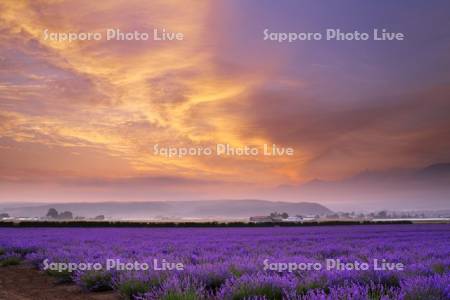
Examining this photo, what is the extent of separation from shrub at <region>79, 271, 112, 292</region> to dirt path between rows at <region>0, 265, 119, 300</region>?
0.14m

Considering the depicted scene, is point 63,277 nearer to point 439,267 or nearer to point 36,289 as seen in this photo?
point 36,289

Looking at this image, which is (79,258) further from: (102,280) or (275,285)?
(275,285)

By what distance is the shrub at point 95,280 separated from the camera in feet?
26.6

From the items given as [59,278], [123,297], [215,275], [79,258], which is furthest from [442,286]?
[79,258]

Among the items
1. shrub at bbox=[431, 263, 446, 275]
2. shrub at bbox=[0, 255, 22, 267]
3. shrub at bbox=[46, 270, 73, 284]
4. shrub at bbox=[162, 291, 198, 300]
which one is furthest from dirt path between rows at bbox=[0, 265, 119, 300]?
shrub at bbox=[431, 263, 446, 275]

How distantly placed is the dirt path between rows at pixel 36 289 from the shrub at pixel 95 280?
0.48 feet

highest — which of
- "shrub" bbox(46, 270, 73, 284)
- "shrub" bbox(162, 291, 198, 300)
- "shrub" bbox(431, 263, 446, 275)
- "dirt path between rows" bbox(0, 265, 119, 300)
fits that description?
"shrub" bbox(162, 291, 198, 300)

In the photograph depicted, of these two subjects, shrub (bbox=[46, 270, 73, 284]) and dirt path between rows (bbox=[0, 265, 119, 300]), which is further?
shrub (bbox=[46, 270, 73, 284])

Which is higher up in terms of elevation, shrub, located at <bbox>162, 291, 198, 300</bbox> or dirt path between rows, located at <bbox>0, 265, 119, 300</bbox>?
shrub, located at <bbox>162, 291, 198, 300</bbox>

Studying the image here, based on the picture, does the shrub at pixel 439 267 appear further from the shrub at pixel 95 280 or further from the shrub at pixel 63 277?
the shrub at pixel 63 277

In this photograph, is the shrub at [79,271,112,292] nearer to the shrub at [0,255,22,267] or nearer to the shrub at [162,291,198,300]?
the shrub at [162,291,198,300]

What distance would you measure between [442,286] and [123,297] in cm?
417

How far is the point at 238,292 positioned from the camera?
544 centimetres

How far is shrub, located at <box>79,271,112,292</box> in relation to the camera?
810 centimetres
